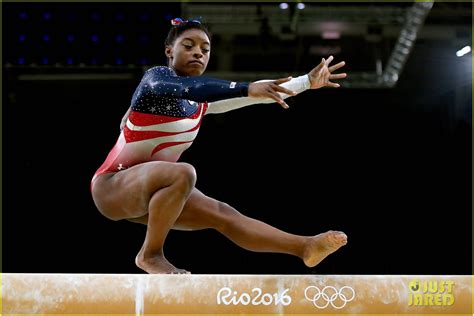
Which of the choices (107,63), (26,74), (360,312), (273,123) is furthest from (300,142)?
(360,312)

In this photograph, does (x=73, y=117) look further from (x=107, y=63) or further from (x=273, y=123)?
(x=273, y=123)

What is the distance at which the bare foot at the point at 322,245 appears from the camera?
9.56 ft

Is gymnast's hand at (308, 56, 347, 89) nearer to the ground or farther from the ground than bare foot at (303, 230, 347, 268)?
farther from the ground

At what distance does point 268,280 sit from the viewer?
2.76 m

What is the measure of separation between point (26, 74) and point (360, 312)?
18.8ft

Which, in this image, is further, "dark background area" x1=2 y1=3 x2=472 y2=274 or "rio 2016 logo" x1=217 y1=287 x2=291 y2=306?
"dark background area" x1=2 y1=3 x2=472 y2=274

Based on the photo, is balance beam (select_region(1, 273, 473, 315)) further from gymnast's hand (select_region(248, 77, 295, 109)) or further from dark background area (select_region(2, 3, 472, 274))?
dark background area (select_region(2, 3, 472, 274))

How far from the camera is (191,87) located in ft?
9.61

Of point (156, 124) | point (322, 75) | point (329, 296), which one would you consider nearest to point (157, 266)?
point (156, 124)

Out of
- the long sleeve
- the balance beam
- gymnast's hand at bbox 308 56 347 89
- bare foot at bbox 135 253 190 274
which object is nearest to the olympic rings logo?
the balance beam

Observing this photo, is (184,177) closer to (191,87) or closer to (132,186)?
(132,186)

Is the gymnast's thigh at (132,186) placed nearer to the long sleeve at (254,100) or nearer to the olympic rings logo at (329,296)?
the long sleeve at (254,100)

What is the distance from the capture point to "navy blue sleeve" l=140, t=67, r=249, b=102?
2.86 meters

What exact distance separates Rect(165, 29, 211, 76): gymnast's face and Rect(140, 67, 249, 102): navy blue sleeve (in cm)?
17
